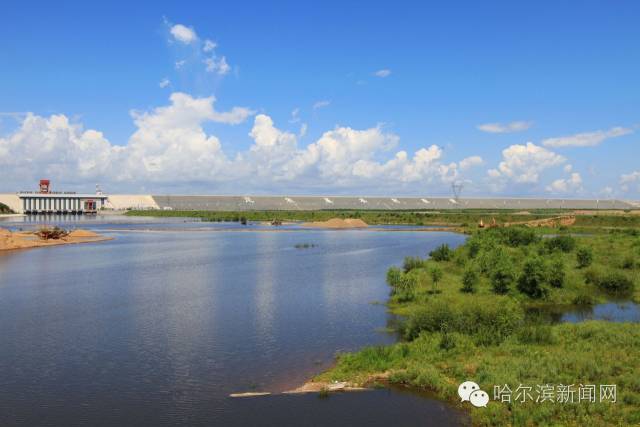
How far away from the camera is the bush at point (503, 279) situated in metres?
25.8

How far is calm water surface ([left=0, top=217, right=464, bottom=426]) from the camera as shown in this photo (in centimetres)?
1227

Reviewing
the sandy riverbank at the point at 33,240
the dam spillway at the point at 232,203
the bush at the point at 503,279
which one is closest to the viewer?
the bush at the point at 503,279

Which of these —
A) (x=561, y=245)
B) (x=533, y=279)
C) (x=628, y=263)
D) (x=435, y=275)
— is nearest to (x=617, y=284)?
(x=533, y=279)

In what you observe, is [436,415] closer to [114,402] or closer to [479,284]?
[114,402]

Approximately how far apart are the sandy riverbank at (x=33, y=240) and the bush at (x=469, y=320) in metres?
45.2

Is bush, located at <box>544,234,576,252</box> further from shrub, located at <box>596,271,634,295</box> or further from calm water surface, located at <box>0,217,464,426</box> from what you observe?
Result: calm water surface, located at <box>0,217,464,426</box>

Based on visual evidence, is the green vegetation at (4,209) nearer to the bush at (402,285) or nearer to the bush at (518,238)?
the bush at (518,238)

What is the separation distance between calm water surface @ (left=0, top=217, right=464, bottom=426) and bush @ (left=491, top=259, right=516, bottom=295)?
5538 mm

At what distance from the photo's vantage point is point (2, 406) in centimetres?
1256

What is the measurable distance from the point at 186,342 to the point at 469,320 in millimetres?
9211

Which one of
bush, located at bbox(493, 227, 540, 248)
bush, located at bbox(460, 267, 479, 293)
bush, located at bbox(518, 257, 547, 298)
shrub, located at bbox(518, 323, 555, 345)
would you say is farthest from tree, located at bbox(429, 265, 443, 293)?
bush, located at bbox(493, 227, 540, 248)

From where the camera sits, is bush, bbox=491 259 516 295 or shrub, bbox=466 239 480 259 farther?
shrub, bbox=466 239 480 259

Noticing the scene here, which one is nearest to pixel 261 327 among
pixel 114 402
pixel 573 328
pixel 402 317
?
pixel 402 317

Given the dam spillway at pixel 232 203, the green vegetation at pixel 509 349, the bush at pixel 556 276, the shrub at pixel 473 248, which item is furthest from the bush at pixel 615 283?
the dam spillway at pixel 232 203
